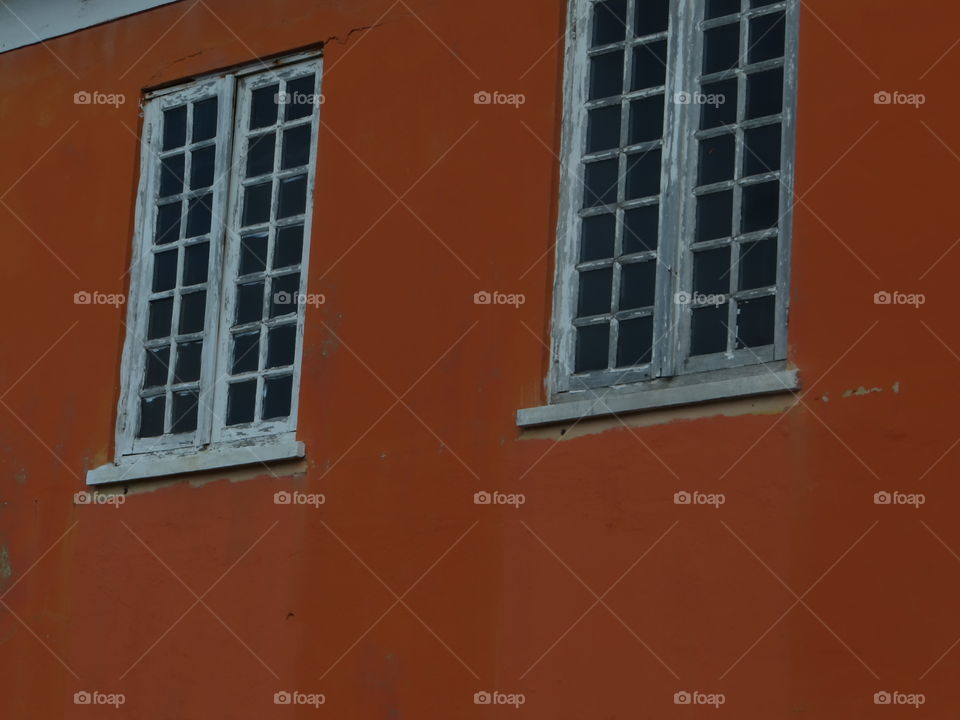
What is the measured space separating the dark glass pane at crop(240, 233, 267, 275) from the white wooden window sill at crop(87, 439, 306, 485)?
3.97 feet

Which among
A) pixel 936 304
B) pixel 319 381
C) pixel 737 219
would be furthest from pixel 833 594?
pixel 319 381

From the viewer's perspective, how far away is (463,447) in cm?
1116

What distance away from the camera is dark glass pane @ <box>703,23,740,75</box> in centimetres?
1082

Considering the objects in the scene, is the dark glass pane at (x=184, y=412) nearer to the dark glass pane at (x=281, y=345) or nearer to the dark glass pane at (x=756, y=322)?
the dark glass pane at (x=281, y=345)

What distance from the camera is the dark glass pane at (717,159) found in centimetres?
1069

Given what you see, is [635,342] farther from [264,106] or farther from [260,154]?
[264,106]

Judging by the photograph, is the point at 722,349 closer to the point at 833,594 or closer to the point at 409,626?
the point at 833,594

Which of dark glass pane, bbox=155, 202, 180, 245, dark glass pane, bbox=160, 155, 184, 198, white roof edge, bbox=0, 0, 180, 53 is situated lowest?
dark glass pane, bbox=155, 202, 180, 245

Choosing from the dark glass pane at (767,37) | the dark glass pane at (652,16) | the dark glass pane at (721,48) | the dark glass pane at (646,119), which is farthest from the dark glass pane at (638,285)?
the dark glass pane at (652,16)

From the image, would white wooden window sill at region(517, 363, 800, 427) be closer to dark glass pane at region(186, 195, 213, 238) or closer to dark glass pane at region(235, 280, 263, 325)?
dark glass pane at region(235, 280, 263, 325)

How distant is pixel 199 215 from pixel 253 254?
0.60 m

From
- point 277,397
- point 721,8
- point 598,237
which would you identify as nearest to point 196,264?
point 277,397

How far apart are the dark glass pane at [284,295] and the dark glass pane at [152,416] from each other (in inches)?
41.3

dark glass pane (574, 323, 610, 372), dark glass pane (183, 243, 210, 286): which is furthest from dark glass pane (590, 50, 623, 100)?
dark glass pane (183, 243, 210, 286)
